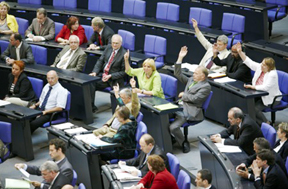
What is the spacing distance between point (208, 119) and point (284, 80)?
141cm

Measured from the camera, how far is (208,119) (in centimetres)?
952

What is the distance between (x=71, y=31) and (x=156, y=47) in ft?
5.50

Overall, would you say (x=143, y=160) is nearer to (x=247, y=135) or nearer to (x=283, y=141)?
(x=247, y=135)

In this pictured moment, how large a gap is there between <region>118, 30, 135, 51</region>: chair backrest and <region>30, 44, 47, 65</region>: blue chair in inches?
56.4

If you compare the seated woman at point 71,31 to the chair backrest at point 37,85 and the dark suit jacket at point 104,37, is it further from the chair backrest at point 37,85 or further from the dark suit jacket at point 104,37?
the chair backrest at point 37,85

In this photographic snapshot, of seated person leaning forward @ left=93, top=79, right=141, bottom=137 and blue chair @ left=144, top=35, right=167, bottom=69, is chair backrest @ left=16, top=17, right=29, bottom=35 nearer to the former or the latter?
blue chair @ left=144, top=35, right=167, bottom=69

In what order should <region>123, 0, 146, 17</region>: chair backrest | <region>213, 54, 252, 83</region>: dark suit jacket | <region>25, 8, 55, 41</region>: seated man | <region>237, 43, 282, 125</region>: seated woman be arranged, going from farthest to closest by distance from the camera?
<region>123, 0, 146, 17</region>: chair backrest → <region>25, 8, 55, 41</region>: seated man → <region>213, 54, 252, 83</region>: dark suit jacket → <region>237, 43, 282, 125</region>: seated woman

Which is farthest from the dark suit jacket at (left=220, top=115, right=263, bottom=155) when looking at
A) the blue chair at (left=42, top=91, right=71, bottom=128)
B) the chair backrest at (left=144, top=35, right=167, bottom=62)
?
the chair backrest at (left=144, top=35, right=167, bottom=62)

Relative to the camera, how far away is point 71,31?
11.0 meters

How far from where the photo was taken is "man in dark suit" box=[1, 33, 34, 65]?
1020 centimetres

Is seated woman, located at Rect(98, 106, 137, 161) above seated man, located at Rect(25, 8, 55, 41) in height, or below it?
below

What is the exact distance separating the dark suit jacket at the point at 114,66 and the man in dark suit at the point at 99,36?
637mm

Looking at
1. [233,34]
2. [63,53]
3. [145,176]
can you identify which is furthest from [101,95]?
[145,176]

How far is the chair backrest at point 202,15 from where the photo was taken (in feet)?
37.3
